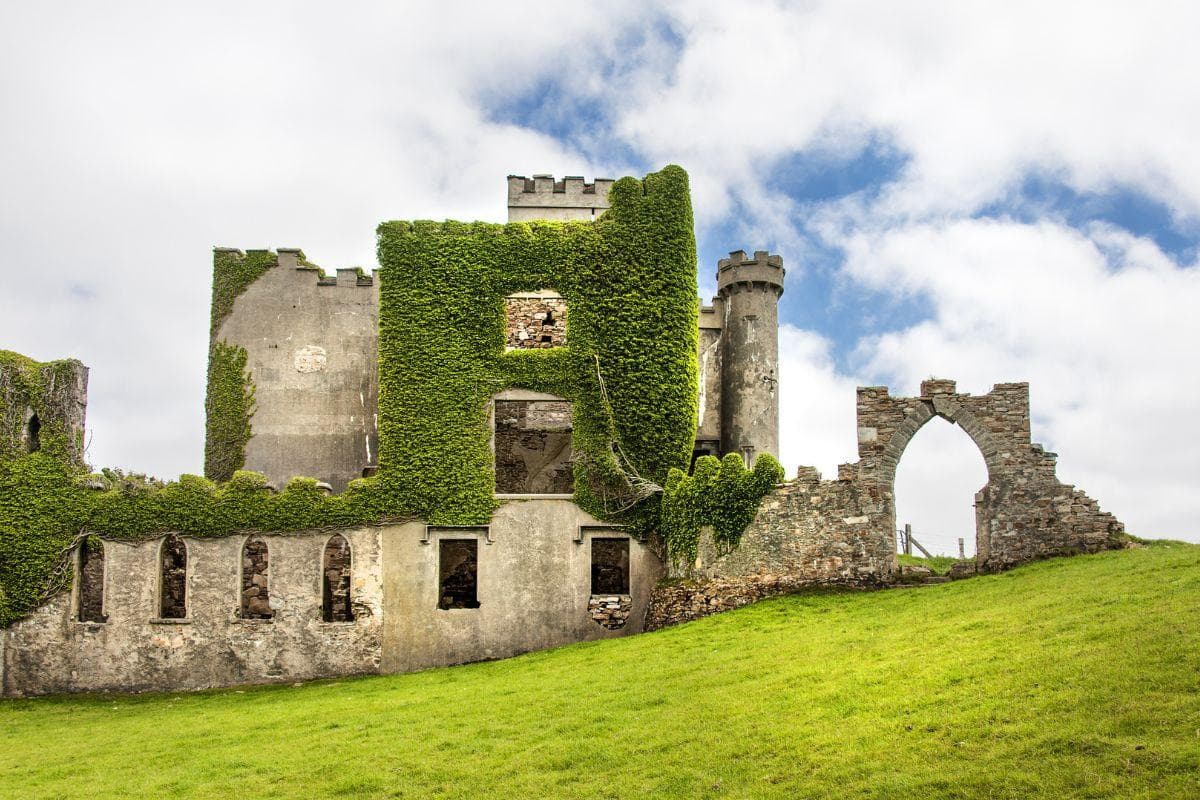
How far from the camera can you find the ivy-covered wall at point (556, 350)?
100 feet

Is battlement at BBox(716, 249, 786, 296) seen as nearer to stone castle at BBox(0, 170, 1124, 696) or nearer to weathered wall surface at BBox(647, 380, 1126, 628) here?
stone castle at BBox(0, 170, 1124, 696)

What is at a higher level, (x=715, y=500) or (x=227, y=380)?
(x=227, y=380)

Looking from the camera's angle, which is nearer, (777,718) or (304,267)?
(777,718)

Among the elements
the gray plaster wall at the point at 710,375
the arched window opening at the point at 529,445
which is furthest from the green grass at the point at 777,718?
the gray plaster wall at the point at 710,375

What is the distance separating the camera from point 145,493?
30422 mm

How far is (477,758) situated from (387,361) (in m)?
16.1

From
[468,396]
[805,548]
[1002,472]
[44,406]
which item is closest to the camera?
[1002,472]

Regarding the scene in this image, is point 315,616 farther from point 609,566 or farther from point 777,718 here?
point 777,718

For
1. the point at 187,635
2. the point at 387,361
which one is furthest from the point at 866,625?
the point at 187,635

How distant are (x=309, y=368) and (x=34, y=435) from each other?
27.3 feet

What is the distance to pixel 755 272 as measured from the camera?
126 ft

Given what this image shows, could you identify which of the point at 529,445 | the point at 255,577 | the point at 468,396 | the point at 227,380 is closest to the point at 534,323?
the point at 468,396

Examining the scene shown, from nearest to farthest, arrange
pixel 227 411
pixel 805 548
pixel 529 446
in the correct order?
pixel 805 548 < pixel 227 411 < pixel 529 446

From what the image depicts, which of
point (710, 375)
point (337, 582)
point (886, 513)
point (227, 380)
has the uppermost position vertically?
point (710, 375)
